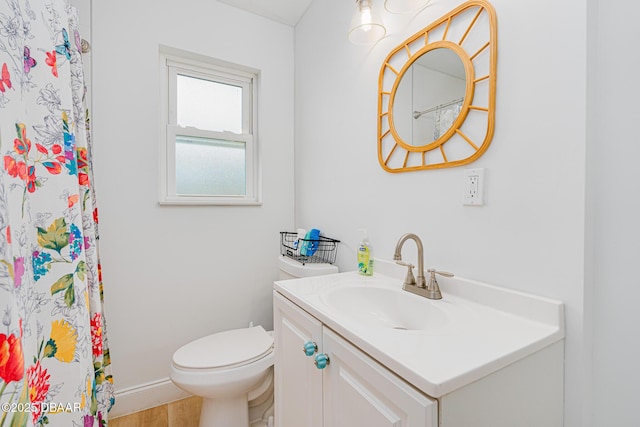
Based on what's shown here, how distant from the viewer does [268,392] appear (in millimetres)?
1460

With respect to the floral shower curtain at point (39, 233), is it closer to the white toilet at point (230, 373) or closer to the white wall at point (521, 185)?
the white toilet at point (230, 373)

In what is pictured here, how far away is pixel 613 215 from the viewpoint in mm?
688

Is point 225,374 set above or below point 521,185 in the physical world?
below

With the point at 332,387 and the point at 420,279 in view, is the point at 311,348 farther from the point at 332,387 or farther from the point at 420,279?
the point at 420,279

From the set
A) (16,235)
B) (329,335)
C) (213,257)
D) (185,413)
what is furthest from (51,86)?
(185,413)

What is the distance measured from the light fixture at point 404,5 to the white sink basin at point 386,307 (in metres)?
1.06

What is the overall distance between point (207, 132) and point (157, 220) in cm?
63

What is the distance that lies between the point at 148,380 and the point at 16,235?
1.54 metres

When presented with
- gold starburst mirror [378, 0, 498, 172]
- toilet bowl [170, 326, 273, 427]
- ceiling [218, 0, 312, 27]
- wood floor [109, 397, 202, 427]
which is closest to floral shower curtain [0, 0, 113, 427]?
toilet bowl [170, 326, 273, 427]

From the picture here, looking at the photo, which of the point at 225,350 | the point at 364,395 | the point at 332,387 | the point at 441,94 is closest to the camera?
the point at 364,395

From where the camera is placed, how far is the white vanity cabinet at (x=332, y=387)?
554mm

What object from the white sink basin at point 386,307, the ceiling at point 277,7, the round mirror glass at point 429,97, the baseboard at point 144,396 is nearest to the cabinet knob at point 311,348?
the white sink basin at point 386,307

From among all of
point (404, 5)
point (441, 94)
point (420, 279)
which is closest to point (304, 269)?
point (420, 279)

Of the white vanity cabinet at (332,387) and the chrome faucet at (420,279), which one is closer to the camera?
the white vanity cabinet at (332,387)
